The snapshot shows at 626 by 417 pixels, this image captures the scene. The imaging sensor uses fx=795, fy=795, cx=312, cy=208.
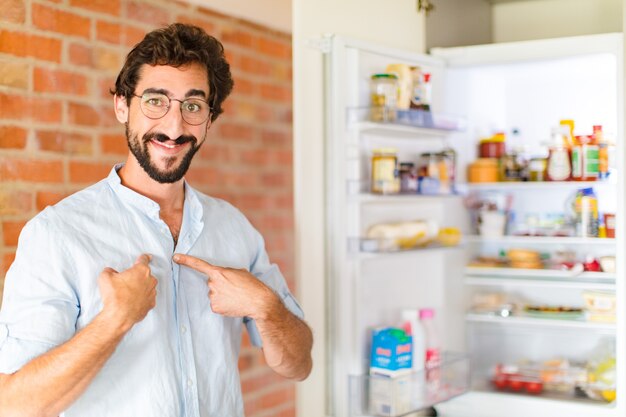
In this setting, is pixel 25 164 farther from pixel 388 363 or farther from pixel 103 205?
pixel 388 363

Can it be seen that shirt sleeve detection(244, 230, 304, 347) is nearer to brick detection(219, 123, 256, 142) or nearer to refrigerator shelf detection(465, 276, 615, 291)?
brick detection(219, 123, 256, 142)

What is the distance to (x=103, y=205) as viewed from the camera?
1556mm

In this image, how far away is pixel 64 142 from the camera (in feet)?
5.69

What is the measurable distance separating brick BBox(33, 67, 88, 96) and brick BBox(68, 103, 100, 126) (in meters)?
0.03

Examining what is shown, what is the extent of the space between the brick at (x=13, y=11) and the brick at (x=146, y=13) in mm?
299

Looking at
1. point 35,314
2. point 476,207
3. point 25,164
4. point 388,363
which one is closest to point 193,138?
point 25,164

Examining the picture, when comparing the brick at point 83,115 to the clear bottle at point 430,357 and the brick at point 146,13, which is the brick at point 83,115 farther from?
the clear bottle at point 430,357

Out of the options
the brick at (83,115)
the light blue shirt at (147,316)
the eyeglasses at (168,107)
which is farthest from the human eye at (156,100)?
the brick at (83,115)

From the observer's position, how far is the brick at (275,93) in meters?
2.35

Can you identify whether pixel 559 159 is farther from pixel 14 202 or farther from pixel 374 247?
pixel 14 202

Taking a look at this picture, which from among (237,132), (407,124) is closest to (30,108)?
(237,132)

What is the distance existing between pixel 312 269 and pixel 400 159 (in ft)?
1.78

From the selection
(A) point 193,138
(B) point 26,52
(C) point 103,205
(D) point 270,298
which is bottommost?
(D) point 270,298

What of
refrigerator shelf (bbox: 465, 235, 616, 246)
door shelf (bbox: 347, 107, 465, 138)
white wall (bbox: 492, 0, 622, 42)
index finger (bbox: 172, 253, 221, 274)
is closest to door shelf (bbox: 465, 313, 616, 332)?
refrigerator shelf (bbox: 465, 235, 616, 246)
